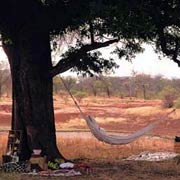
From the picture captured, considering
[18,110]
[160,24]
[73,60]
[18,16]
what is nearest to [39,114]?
[18,110]

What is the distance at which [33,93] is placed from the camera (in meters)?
7.77

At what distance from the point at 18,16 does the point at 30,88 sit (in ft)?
3.48

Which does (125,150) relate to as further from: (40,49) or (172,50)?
(40,49)

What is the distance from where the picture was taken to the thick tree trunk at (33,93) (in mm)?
7750

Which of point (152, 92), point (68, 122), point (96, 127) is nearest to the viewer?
point (96, 127)

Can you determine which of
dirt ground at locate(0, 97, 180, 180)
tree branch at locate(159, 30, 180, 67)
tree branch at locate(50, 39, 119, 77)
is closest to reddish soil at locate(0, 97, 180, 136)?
dirt ground at locate(0, 97, 180, 180)

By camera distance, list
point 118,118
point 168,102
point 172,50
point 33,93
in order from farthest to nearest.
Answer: point 168,102 < point 118,118 < point 172,50 < point 33,93

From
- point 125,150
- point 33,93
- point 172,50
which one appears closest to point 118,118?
point 125,150

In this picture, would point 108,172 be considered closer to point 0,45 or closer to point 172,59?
point 172,59

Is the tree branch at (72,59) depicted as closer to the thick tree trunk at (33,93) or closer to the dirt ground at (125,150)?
the thick tree trunk at (33,93)

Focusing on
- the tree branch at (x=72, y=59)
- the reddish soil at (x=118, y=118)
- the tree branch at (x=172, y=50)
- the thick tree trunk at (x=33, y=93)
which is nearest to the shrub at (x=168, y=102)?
the reddish soil at (x=118, y=118)

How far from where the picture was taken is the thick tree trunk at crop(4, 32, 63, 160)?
775 centimetres

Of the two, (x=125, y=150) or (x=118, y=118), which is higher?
(x=118, y=118)

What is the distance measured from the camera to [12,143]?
7.82 metres
